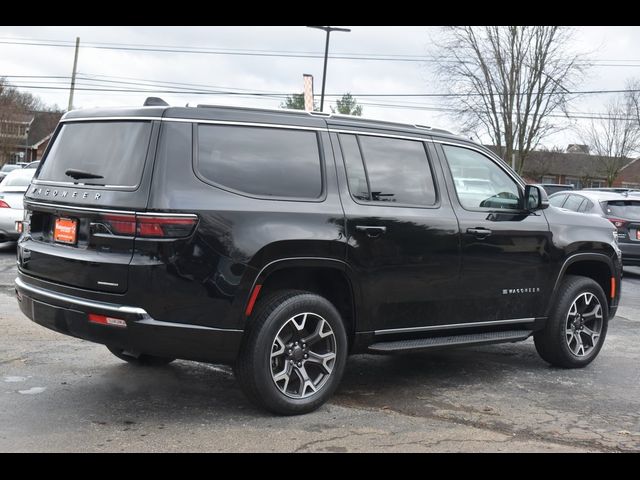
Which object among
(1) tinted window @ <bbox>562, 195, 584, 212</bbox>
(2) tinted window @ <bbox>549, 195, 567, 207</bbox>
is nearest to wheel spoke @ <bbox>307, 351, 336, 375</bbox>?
(1) tinted window @ <bbox>562, 195, 584, 212</bbox>

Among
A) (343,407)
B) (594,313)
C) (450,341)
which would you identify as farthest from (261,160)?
(594,313)

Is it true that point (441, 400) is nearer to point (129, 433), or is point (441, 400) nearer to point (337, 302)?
point (337, 302)

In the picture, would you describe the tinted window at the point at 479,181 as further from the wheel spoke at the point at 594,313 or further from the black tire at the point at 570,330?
the wheel spoke at the point at 594,313

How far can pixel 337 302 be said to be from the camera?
502 cm

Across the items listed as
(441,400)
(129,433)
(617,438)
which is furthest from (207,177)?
(617,438)

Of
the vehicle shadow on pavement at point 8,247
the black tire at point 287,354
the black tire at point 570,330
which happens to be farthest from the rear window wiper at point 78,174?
the vehicle shadow on pavement at point 8,247

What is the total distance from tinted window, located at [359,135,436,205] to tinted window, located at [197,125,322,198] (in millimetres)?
458

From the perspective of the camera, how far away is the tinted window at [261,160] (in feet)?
14.8

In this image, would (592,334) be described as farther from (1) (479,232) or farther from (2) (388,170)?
(2) (388,170)

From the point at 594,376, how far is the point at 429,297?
74.1 inches

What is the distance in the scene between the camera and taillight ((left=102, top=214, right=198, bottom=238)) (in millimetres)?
4195

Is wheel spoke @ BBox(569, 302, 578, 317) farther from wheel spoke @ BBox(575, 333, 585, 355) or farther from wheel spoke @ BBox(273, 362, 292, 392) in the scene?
wheel spoke @ BBox(273, 362, 292, 392)

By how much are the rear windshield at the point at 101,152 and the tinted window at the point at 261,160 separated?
371 mm

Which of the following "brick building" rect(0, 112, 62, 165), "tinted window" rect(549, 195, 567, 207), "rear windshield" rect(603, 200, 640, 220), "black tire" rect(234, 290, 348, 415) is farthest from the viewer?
"brick building" rect(0, 112, 62, 165)
